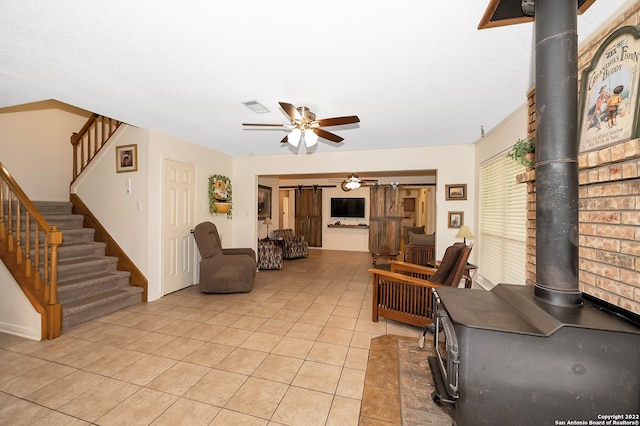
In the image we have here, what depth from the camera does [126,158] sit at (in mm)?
3969

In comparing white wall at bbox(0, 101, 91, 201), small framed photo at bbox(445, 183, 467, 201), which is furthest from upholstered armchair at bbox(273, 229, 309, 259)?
white wall at bbox(0, 101, 91, 201)

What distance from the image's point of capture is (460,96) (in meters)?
2.67

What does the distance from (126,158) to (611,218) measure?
17.3ft

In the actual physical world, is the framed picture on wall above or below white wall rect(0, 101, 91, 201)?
below

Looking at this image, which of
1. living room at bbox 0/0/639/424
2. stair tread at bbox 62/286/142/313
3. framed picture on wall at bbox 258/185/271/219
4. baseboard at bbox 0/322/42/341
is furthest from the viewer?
framed picture on wall at bbox 258/185/271/219

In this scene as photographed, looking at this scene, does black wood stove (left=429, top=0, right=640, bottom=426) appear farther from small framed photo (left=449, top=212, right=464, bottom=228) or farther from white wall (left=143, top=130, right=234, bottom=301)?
white wall (left=143, top=130, right=234, bottom=301)

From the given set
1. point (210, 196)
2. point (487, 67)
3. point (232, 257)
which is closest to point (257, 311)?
point (232, 257)

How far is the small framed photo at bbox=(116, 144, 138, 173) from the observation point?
12.8ft

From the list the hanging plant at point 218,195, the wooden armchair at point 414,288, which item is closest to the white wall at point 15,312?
the hanging plant at point 218,195

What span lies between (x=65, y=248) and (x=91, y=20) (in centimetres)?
336

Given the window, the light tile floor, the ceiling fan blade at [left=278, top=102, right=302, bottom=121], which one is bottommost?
the light tile floor

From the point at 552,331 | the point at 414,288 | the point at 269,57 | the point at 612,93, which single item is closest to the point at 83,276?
the point at 269,57

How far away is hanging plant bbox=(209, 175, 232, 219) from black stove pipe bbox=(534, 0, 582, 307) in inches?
192

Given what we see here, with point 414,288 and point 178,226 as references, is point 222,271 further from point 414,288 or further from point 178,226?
point 414,288
